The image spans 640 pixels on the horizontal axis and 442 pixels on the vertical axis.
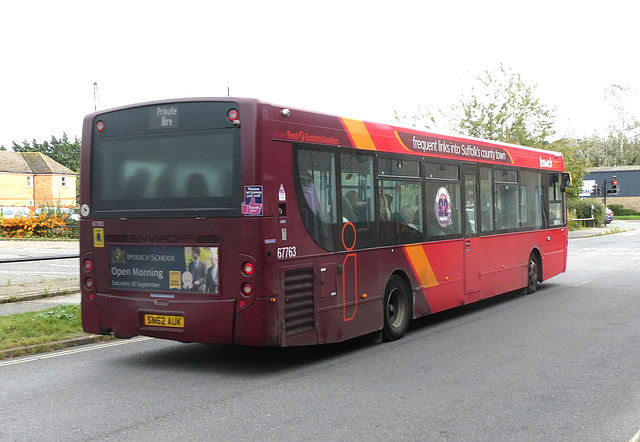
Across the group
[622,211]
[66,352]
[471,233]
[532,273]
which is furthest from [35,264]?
[622,211]

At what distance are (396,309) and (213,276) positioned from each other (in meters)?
3.28

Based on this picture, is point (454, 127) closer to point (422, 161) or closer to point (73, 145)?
point (422, 161)

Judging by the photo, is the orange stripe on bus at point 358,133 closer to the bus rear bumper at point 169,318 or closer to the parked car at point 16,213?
the bus rear bumper at point 169,318

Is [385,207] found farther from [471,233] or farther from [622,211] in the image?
[622,211]

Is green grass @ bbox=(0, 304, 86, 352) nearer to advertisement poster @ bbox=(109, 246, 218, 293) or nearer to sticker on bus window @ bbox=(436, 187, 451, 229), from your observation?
advertisement poster @ bbox=(109, 246, 218, 293)

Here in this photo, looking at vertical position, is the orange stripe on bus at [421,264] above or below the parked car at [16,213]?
below

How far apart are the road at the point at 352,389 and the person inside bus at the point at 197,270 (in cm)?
95

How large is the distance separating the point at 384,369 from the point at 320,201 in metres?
2.01

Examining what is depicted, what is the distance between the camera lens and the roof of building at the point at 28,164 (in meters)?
89.8

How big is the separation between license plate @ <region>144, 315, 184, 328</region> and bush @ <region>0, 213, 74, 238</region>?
93.7ft

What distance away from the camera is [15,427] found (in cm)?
587

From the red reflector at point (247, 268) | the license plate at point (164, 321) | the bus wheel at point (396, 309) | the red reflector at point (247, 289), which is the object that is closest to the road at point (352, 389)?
the bus wheel at point (396, 309)

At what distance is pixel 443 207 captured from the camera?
37.3 ft

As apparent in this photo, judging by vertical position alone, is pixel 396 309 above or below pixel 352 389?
above
